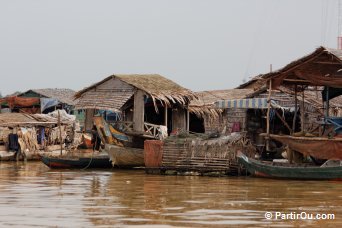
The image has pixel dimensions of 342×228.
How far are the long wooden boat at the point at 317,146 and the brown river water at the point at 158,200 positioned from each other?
1116 mm

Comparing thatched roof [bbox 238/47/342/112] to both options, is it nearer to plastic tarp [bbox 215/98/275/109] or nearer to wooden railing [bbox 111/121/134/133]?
plastic tarp [bbox 215/98/275/109]

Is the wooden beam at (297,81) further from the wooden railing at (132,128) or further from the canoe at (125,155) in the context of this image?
the canoe at (125,155)

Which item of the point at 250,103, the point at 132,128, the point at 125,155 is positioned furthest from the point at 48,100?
the point at 125,155

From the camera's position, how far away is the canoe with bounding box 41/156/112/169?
2327 cm

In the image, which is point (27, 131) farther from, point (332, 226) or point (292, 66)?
point (332, 226)

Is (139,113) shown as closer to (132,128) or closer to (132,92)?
(132,128)

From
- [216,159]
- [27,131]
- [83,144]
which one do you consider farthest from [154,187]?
[83,144]

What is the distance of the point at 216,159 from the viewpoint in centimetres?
1995

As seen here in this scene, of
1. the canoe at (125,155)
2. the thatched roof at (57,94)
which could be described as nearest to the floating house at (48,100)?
the thatched roof at (57,94)

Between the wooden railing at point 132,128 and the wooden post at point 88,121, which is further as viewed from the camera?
the wooden post at point 88,121

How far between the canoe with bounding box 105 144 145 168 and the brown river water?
1.96m

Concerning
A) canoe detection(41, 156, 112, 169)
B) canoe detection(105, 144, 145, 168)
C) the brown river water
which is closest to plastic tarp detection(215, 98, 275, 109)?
canoe detection(105, 144, 145, 168)

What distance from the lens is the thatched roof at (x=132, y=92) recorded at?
23.8 m

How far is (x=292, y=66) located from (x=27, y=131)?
1297 centimetres
